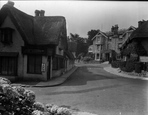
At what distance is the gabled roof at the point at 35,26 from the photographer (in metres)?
12.9

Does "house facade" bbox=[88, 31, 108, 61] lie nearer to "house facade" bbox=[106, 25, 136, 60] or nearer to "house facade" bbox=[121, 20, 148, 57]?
"house facade" bbox=[106, 25, 136, 60]

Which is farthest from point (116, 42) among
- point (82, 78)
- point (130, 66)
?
point (82, 78)

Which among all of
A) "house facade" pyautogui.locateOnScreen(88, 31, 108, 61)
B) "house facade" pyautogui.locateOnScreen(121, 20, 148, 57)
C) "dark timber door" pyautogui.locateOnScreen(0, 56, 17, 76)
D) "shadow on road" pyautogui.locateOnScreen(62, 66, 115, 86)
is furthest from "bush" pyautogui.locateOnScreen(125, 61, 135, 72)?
"house facade" pyautogui.locateOnScreen(88, 31, 108, 61)

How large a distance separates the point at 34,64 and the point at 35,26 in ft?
18.1

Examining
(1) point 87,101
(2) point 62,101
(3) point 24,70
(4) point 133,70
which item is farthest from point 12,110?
(4) point 133,70

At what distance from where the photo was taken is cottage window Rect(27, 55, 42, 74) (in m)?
13.2

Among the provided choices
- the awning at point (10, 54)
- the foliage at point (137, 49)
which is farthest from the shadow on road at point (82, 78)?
the awning at point (10, 54)

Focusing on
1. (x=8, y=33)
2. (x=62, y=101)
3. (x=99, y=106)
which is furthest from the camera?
(x=8, y=33)

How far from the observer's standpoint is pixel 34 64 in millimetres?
13211

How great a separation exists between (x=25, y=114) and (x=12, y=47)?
38.9ft

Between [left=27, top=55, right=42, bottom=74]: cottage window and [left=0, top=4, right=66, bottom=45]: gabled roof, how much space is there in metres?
1.63

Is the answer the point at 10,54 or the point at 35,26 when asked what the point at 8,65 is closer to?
the point at 10,54

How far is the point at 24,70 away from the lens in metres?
13.1

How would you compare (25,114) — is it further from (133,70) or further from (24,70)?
(133,70)
